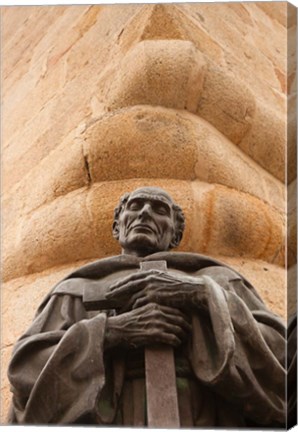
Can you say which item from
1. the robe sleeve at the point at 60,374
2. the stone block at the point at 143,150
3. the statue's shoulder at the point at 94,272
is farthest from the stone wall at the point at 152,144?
the robe sleeve at the point at 60,374

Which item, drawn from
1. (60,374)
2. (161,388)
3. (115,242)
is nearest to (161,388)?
(161,388)

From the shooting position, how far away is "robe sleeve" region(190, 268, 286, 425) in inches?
112

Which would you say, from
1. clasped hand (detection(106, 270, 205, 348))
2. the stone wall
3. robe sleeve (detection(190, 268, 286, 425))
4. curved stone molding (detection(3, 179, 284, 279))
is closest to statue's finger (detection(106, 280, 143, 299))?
clasped hand (detection(106, 270, 205, 348))

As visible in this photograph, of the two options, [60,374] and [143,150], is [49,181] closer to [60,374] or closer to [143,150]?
[143,150]

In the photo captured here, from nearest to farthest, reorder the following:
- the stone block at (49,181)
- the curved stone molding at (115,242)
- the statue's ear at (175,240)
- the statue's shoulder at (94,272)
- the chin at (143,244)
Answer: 1. the statue's shoulder at (94,272)
2. the chin at (143,244)
3. the statue's ear at (175,240)
4. the curved stone molding at (115,242)
5. the stone block at (49,181)

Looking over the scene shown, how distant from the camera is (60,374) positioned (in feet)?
9.37

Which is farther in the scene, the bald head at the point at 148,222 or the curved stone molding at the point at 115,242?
the curved stone molding at the point at 115,242

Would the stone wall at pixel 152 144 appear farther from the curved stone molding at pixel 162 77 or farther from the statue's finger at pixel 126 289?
the statue's finger at pixel 126 289

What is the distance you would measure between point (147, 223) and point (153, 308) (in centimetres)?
47

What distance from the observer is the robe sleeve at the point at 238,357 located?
2.85 metres

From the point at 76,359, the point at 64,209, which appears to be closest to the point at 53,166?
the point at 64,209

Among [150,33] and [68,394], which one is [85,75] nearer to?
[150,33]

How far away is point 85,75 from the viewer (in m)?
4.66

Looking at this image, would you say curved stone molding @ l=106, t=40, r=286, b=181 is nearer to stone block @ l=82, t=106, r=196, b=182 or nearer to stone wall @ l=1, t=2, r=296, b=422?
stone wall @ l=1, t=2, r=296, b=422
